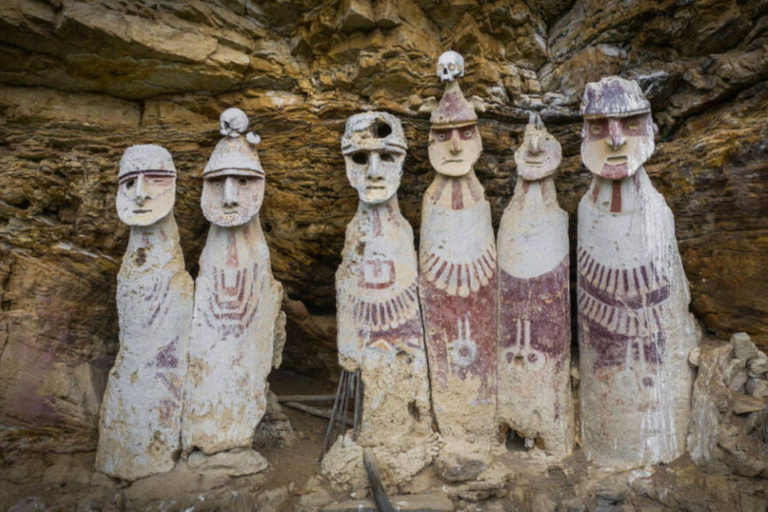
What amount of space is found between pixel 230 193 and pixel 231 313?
69cm

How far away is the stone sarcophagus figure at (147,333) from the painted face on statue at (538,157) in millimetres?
2063

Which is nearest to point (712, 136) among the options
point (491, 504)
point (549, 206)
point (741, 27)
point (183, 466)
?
point (741, 27)

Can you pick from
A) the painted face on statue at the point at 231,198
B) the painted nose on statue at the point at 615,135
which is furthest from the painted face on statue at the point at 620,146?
the painted face on statue at the point at 231,198

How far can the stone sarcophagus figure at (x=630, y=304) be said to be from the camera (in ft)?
10.6

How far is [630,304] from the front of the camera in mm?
3312

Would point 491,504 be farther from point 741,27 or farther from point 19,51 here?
point 19,51

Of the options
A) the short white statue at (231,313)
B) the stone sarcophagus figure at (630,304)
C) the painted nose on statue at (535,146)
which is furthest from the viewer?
the painted nose on statue at (535,146)

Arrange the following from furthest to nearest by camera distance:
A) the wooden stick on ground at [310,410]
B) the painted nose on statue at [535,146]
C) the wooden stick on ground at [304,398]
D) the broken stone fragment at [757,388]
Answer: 1. the wooden stick on ground at [304,398]
2. the wooden stick on ground at [310,410]
3. the painted nose on statue at [535,146]
4. the broken stone fragment at [757,388]

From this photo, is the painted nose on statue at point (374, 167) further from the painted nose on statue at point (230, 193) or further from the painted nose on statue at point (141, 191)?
the painted nose on statue at point (141, 191)

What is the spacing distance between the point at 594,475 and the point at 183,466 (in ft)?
7.23

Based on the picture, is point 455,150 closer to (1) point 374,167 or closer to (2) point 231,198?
(1) point 374,167

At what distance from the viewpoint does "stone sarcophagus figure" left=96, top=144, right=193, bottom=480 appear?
332cm

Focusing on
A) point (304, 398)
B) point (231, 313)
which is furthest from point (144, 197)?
point (304, 398)

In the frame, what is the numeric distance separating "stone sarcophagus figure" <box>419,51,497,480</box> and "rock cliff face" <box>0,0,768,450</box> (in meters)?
0.55
